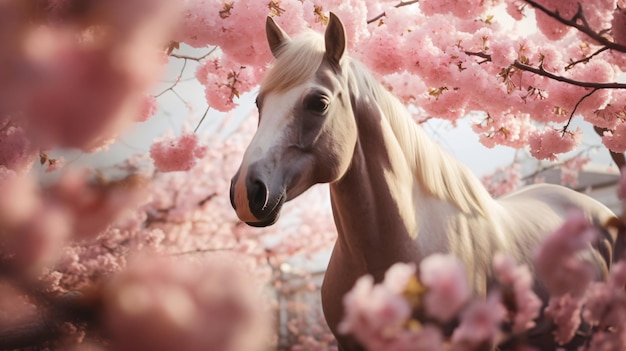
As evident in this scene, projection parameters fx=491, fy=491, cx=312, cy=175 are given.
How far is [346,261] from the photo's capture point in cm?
102

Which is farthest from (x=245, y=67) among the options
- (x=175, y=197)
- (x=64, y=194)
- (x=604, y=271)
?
(x=175, y=197)

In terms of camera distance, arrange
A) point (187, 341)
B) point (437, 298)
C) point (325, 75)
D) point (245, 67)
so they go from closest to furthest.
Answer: point (187, 341)
point (437, 298)
point (325, 75)
point (245, 67)

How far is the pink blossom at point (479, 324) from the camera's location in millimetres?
364

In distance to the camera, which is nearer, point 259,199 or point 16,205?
point 16,205

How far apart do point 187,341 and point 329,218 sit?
400 centimetres

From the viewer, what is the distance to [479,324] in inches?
14.4

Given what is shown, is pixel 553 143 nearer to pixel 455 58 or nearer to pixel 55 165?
pixel 455 58

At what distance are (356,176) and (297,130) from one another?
0.53ft

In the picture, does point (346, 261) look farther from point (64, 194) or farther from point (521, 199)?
point (64, 194)

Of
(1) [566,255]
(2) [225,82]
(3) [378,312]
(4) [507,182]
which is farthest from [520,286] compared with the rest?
(4) [507,182]

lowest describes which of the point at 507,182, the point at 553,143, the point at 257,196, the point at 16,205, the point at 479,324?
the point at 507,182

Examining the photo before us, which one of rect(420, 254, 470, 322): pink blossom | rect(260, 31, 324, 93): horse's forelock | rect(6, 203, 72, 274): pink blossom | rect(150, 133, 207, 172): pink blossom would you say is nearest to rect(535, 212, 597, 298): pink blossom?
rect(420, 254, 470, 322): pink blossom

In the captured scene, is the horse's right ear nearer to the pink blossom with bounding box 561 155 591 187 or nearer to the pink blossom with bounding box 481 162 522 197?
the pink blossom with bounding box 481 162 522 197

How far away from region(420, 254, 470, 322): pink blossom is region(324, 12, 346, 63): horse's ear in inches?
26.7
